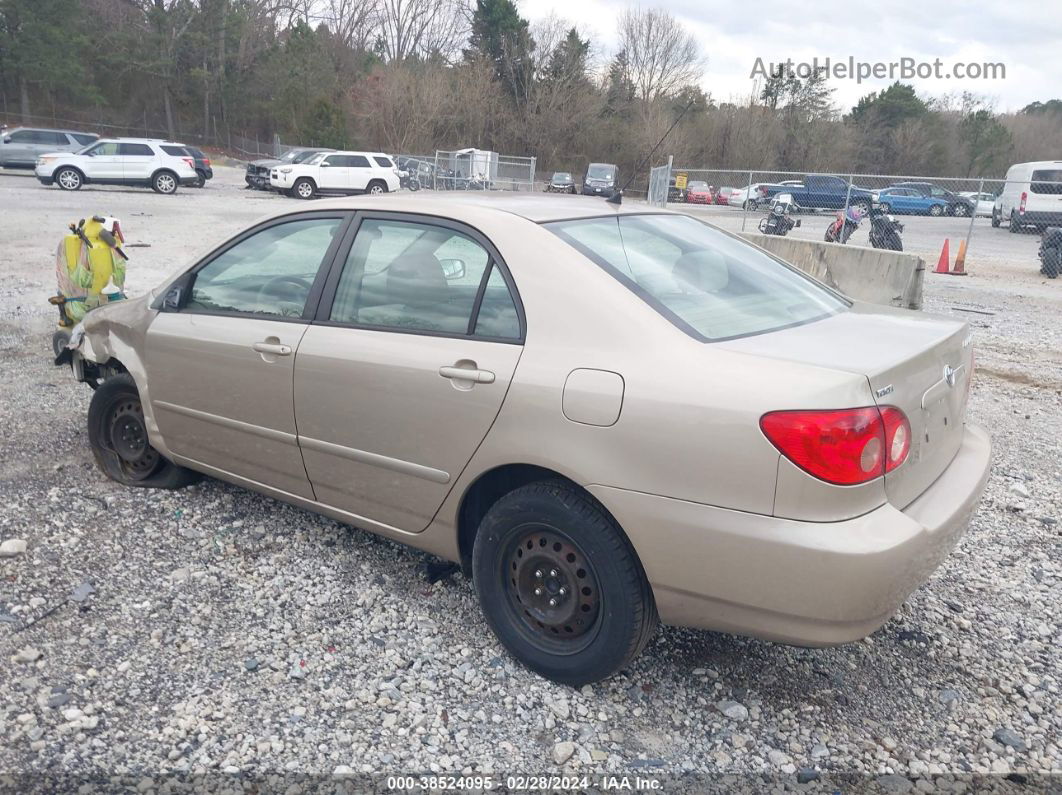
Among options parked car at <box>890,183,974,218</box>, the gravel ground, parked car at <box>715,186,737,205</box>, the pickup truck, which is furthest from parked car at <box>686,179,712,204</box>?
the gravel ground

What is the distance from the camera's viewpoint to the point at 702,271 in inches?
125

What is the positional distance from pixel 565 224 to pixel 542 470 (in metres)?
0.96

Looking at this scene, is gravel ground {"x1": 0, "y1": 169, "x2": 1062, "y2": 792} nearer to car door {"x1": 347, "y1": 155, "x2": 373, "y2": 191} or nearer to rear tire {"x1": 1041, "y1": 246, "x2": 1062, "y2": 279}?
rear tire {"x1": 1041, "y1": 246, "x2": 1062, "y2": 279}

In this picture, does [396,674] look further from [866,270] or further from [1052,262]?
[1052,262]

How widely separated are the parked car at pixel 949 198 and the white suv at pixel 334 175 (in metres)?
20.9

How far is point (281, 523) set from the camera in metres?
4.12

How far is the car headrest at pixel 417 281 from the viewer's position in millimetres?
3168

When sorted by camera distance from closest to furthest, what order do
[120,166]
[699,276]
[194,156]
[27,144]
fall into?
[699,276], [120,166], [27,144], [194,156]

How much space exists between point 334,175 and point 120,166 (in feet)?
21.8

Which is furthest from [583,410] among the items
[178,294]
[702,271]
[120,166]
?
[120,166]

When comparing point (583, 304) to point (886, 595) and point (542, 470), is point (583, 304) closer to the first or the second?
point (542, 470)

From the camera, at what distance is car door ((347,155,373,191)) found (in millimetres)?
28609

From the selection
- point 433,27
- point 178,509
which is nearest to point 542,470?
point 178,509

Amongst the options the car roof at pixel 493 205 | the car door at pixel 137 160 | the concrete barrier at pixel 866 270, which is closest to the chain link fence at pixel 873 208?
the concrete barrier at pixel 866 270
